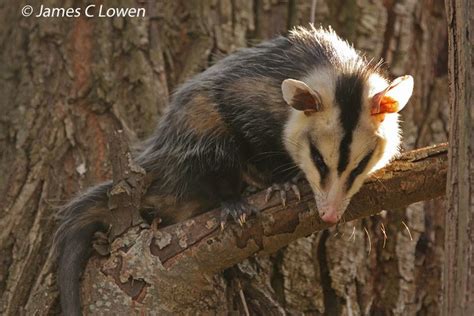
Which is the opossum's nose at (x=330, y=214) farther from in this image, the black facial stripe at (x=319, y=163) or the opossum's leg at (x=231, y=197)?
the opossum's leg at (x=231, y=197)

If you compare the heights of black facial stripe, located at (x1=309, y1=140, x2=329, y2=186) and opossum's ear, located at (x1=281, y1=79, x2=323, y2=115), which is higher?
opossum's ear, located at (x1=281, y1=79, x2=323, y2=115)

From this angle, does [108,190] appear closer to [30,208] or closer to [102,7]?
[30,208]

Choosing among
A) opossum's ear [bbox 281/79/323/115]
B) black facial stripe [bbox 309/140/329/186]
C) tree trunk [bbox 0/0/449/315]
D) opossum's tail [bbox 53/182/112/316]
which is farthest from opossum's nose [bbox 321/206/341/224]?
opossum's tail [bbox 53/182/112/316]

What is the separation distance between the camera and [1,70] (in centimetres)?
377

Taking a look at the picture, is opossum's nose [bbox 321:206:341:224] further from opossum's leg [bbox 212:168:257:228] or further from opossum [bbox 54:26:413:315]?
opossum's leg [bbox 212:168:257:228]

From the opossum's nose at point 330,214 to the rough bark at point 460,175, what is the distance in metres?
0.71

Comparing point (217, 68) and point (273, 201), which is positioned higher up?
point (217, 68)

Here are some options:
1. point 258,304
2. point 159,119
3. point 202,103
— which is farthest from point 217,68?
point 258,304

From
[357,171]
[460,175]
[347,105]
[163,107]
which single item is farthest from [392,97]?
[163,107]

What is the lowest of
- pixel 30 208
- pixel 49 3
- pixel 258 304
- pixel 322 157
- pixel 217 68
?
pixel 258 304

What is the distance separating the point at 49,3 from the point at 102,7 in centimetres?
23

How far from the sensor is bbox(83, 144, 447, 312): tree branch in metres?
2.94

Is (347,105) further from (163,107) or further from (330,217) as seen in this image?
(163,107)

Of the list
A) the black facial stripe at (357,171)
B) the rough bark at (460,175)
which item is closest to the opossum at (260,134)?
the black facial stripe at (357,171)
